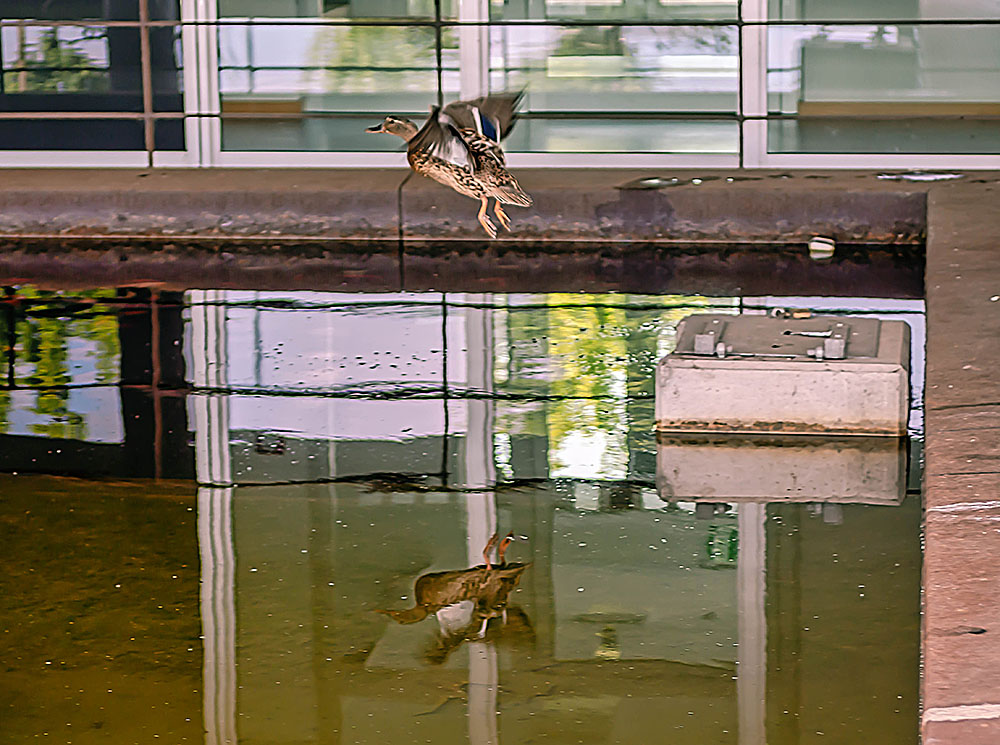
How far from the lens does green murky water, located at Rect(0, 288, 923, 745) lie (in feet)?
6.22

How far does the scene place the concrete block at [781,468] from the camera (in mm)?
2637

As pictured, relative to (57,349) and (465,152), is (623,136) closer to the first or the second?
(465,152)

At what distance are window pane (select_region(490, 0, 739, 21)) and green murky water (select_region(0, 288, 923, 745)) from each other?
7.08ft

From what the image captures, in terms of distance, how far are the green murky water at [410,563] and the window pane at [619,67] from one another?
2118mm

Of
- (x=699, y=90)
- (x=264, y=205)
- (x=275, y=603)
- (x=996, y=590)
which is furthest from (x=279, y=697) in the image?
(x=699, y=90)

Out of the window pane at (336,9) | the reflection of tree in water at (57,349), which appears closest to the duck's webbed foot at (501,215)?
the reflection of tree in water at (57,349)

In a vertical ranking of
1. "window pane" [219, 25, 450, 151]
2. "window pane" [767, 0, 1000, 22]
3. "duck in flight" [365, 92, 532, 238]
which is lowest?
"duck in flight" [365, 92, 532, 238]

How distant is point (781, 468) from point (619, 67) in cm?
312

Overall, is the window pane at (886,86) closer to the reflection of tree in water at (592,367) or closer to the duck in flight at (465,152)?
the duck in flight at (465,152)

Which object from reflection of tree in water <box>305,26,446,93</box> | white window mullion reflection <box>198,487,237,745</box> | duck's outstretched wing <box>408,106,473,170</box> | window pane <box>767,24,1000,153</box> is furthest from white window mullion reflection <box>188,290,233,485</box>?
window pane <box>767,24,1000,153</box>

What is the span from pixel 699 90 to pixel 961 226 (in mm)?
2020

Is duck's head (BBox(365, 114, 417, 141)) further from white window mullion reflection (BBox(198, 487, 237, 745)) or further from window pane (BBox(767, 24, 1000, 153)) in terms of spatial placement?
window pane (BBox(767, 24, 1000, 153))

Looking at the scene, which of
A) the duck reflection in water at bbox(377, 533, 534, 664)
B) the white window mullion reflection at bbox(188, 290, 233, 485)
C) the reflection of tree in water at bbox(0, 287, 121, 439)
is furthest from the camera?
the reflection of tree in water at bbox(0, 287, 121, 439)

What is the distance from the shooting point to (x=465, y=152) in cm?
400
